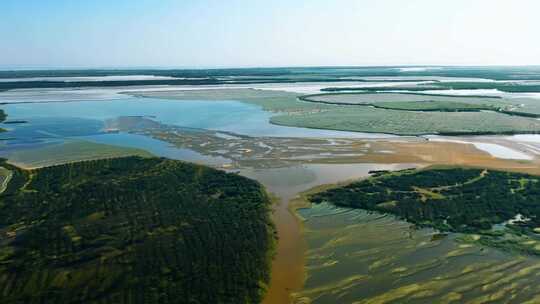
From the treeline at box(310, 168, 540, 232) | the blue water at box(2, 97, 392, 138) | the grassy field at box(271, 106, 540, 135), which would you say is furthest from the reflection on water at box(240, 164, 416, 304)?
the grassy field at box(271, 106, 540, 135)

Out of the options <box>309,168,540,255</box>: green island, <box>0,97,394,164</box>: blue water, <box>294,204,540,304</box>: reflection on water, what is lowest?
<box>294,204,540,304</box>: reflection on water

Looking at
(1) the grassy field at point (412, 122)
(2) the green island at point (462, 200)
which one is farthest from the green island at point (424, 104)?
(2) the green island at point (462, 200)

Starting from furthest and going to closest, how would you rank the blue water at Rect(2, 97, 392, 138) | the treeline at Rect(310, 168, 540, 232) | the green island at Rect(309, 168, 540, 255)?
the blue water at Rect(2, 97, 392, 138), the treeline at Rect(310, 168, 540, 232), the green island at Rect(309, 168, 540, 255)

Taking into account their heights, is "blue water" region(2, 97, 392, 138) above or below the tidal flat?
above

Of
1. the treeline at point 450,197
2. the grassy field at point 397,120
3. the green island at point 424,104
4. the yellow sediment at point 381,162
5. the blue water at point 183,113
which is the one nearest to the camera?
the yellow sediment at point 381,162

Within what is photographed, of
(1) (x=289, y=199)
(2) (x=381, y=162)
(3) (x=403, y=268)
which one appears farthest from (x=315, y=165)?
(3) (x=403, y=268)

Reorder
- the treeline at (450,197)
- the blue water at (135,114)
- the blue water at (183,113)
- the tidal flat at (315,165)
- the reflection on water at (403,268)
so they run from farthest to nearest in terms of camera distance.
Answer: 1. the blue water at (183,113)
2. the blue water at (135,114)
3. the treeline at (450,197)
4. the tidal flat at (315,165)
5. the reflection on water at (403,268)

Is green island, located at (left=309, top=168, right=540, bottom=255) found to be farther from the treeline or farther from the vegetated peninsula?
the vegetated peninsula

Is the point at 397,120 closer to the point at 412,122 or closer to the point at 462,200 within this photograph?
the point at 412,122

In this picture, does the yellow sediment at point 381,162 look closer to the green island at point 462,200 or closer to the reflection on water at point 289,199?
the reflection on water at point 289,199
